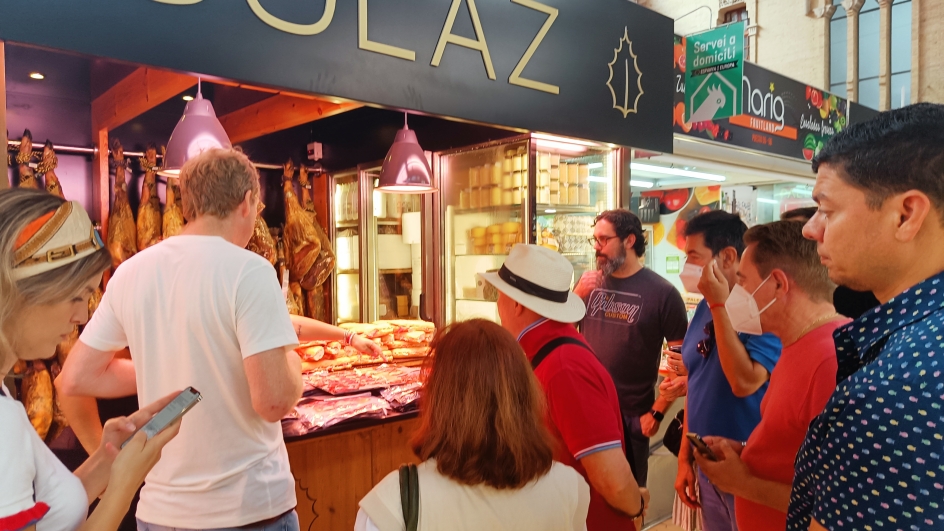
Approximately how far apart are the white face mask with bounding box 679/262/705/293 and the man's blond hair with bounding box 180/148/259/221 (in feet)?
6.69

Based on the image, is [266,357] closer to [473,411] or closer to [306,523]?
[473,411]

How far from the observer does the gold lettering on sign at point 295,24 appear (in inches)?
91.3

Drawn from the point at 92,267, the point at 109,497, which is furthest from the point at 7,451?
the point at 92,267

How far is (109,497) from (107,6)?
1622 millimetres

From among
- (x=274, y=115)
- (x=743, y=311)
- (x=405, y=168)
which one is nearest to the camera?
(x=743, y=311)

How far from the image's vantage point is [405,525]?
134 centimetres

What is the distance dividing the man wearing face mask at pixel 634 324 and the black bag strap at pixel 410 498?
2364 mm

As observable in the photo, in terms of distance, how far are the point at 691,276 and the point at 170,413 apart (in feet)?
7.88

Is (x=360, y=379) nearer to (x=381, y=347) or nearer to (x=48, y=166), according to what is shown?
(x=381, y=347)

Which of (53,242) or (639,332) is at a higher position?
(53,242)

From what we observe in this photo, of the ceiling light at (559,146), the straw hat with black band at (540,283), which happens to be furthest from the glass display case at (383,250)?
the straw hat with black band at (540,283)

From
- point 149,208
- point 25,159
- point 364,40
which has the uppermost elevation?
point 364,40

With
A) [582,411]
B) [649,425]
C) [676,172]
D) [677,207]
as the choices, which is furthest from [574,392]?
[677,207]

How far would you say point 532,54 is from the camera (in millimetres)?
3266
